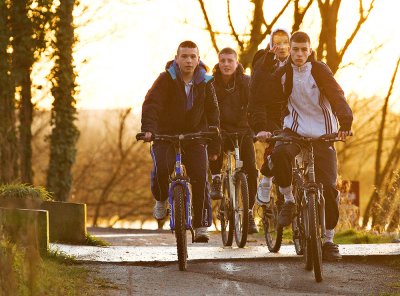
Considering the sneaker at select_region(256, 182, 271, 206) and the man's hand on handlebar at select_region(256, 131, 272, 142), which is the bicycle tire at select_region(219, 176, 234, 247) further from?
the man's hand on handlebar at select_region(256, 131, 272, 142)

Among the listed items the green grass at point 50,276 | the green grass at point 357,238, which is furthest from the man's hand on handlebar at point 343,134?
the green grass at point 357,238

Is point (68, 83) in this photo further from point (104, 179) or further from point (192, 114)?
point (104, 179)

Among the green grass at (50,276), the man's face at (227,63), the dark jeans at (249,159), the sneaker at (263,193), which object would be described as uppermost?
the man's face at (227,63)

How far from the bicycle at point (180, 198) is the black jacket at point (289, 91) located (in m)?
0.51

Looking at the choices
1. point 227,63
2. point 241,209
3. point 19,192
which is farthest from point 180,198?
point 19,192

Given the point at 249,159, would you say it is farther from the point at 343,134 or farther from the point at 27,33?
the point at 27,33

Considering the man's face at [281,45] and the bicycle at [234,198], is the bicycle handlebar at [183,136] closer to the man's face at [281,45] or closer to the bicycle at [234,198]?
the man's face at [281,45]

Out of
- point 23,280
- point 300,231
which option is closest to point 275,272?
point 300,231

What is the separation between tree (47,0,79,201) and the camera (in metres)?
23.9

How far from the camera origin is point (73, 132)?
24766mm

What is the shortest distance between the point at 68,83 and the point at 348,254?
14.8 metres

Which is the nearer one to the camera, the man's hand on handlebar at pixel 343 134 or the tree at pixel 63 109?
the man's hand on handlebar at pixel 343 134

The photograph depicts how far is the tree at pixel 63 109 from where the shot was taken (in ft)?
78.3

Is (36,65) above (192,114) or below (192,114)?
above
